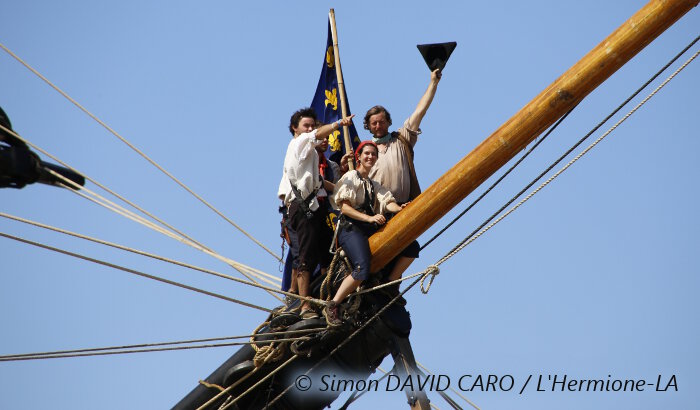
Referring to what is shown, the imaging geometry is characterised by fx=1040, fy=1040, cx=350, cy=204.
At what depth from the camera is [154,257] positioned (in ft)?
25.7

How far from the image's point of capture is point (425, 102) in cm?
881

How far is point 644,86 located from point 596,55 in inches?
16.2

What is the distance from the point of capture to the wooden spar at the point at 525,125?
7.35m

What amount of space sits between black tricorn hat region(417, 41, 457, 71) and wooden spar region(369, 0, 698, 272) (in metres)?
0.98

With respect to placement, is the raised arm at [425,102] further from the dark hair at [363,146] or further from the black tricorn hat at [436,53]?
the dark hair at [363,146]

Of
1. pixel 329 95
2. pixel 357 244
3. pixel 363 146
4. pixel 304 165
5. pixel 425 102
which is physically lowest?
pixel 357 244

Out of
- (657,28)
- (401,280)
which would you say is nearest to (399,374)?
(401,280)

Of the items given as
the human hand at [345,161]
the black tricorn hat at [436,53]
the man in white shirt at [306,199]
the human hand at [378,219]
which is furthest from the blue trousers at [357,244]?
the black tricorn hat at [436,53]

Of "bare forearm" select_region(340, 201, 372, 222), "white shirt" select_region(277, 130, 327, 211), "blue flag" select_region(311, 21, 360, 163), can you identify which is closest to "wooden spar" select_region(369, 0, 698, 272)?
"bare forearm" select_region(340, 201, 372, 222)

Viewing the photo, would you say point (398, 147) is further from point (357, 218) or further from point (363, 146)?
point (357, 218)

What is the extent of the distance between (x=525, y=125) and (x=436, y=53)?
120cm

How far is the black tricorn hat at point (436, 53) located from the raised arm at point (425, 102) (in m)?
0.07

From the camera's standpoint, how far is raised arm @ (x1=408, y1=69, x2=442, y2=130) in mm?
8680

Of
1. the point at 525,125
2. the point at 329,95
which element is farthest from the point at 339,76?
A: the point at 525,125
